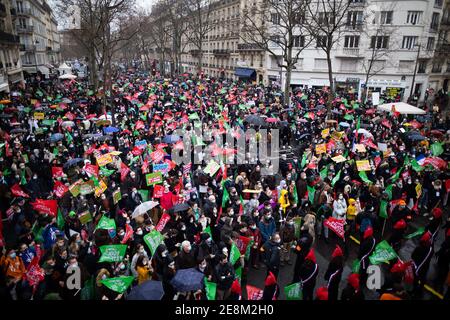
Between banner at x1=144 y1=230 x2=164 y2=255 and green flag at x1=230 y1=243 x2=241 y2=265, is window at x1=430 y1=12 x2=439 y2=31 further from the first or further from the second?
banner at x1=144 y1=230 x2=164 y2=255

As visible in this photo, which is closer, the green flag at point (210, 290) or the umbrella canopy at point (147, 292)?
the umbrella canopy at point (147, 292)

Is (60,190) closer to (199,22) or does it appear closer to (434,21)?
(199,22)

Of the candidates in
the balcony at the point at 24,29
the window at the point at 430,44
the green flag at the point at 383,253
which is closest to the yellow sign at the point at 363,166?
the green flag at the point at 383,253

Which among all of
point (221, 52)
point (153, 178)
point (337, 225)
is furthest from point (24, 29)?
point (337, 225)

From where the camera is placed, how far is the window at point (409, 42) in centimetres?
3475

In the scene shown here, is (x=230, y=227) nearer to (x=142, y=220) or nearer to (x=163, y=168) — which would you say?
(x=142, y=220)

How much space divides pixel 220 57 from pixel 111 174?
50304 millimetres

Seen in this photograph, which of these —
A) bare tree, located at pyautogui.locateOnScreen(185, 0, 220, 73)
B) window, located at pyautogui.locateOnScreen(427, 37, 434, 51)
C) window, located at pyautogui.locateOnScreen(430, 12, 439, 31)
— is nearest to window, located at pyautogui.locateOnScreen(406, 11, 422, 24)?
window, located at pyautogui.locateOnScreen(430, 12, 439, 31)

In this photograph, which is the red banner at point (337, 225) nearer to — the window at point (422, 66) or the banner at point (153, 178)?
the banner at point (153, 178)

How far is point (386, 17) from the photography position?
3469cm

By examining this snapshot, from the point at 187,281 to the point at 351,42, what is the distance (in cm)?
3826

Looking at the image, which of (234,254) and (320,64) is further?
(320,64)

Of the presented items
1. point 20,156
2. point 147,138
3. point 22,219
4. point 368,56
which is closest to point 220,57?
point 368,56

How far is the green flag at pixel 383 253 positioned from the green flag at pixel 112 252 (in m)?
5.00
